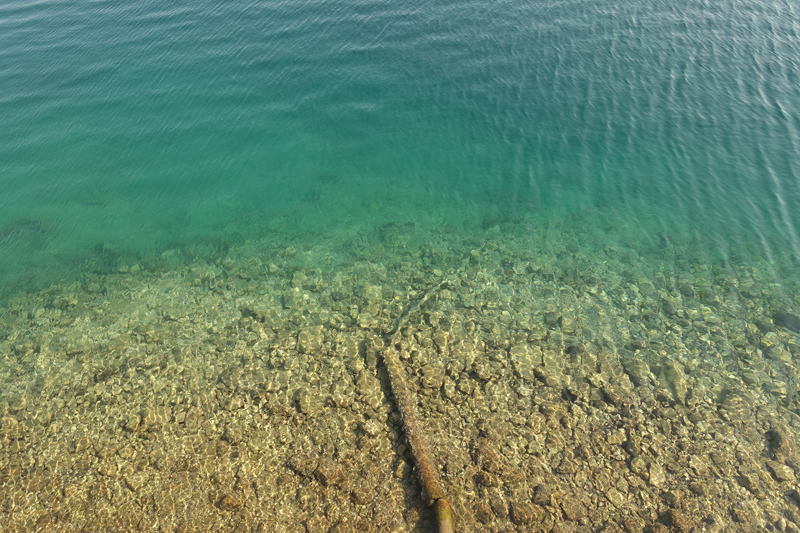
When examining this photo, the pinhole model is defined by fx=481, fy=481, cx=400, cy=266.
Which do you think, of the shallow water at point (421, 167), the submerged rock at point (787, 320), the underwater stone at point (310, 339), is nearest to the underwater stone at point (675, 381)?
the shallow water at point (421, 167)

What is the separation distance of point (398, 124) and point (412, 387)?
1822 cm

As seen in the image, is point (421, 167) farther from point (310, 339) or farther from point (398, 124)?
point (310, 339)

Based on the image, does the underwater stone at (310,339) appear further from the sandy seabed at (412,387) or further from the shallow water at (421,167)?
the shallow water at (421,167)

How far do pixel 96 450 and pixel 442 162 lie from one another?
20.6 meters

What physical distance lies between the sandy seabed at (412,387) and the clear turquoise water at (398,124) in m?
2.86

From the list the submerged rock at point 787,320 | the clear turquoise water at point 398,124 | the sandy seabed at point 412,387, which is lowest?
the submerged rock at point 787,320

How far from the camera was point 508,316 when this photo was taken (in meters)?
19.2

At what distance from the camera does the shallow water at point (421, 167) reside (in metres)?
19.8

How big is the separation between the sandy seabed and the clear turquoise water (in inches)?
113

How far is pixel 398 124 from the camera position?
96.1 feet

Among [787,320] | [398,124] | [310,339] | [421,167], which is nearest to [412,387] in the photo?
[310,339]

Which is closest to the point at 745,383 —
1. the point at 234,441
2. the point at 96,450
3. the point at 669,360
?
the point at 669,360

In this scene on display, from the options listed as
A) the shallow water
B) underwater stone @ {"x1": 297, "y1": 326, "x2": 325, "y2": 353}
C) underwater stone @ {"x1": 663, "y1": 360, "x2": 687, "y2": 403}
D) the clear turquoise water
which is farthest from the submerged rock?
underwater stone @ {"x1": 297, "y1": 326, "x2": 325, "y2": 353}

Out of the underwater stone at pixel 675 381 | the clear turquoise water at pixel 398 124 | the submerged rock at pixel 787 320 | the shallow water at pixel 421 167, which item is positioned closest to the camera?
the underwater stone at pixel 675 381
